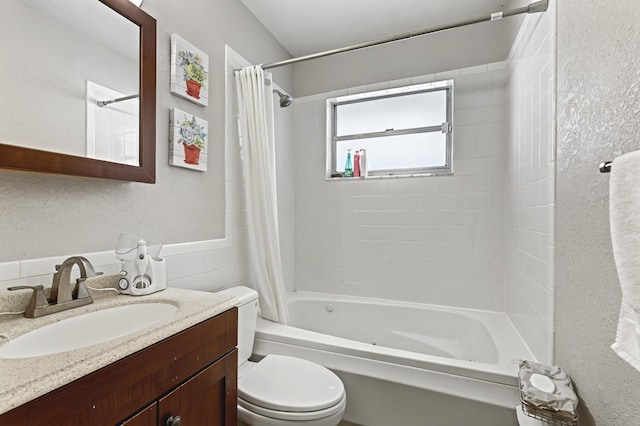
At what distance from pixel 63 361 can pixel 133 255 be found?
2.19ft

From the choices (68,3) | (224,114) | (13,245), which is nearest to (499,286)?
(224,114)

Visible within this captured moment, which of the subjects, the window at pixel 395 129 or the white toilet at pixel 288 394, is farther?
the window at pixel 395 129

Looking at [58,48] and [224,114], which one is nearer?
[58,48]

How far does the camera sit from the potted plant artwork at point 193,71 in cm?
159

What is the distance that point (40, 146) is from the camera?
3.25ft

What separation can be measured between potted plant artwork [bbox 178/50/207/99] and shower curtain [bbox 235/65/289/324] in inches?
11.9

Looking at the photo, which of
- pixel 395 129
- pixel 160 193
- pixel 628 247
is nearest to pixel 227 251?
pixel 160 193

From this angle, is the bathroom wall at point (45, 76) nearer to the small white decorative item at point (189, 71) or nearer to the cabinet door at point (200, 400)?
the small white decorative item at point (189, 71)

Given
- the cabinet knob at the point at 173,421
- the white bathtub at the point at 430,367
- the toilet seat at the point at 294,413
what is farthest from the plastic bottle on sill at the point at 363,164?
the cabinet knob at the point at 173,421

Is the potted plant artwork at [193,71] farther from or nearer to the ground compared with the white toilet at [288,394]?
farther from the ground

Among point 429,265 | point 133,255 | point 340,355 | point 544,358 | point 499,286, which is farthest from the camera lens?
point 429,265

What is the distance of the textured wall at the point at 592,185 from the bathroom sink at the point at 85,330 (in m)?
1.24

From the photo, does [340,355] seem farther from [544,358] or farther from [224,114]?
[224,114]

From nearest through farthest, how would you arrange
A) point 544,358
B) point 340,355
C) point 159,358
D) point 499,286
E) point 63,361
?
point 63,361 < point 159,358 < point 544,358 < point 340,355 < point 499,286
